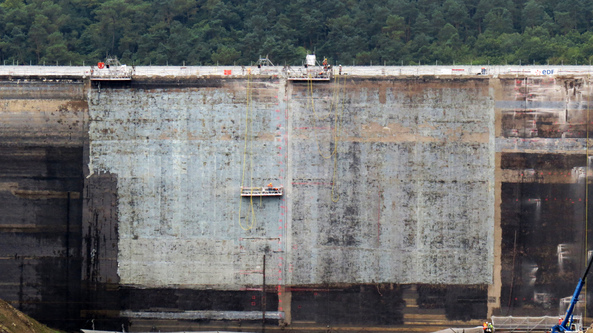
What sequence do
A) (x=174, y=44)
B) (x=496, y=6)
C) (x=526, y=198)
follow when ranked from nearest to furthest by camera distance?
(x=526, y=198) → (x=174, y=44) → (x=496, y=6)

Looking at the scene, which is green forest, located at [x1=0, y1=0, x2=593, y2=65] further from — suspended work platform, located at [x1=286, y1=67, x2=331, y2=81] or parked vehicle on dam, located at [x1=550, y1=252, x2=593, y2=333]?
parked vehicle on dam, located at [x1=550, y1=252, x2=593, y2=333]

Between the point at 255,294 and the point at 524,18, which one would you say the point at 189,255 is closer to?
the point at 255,294

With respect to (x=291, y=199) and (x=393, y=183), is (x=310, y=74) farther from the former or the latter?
(x=393, y=183)

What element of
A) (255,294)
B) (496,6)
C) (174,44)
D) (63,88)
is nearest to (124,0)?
(174,44)

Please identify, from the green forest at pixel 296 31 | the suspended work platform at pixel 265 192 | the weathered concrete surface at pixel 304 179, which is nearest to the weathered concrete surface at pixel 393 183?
the weathered concrete surface at pixel 304 179

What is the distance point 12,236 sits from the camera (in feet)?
226

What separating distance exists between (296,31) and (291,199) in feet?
152

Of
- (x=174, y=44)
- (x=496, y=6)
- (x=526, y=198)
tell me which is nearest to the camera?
(x=526, y=198)

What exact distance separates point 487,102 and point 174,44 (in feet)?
171

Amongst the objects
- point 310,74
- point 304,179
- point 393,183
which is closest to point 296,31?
point 310,74

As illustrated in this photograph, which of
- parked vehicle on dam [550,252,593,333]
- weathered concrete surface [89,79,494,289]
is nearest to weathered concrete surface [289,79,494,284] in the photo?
weathered concrete surface [89,79,494,289]

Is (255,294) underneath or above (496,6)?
underneath

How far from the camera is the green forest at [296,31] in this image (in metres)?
103

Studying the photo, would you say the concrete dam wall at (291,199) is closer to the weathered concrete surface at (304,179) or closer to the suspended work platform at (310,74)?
the weathered concrete surface at (304,179)
